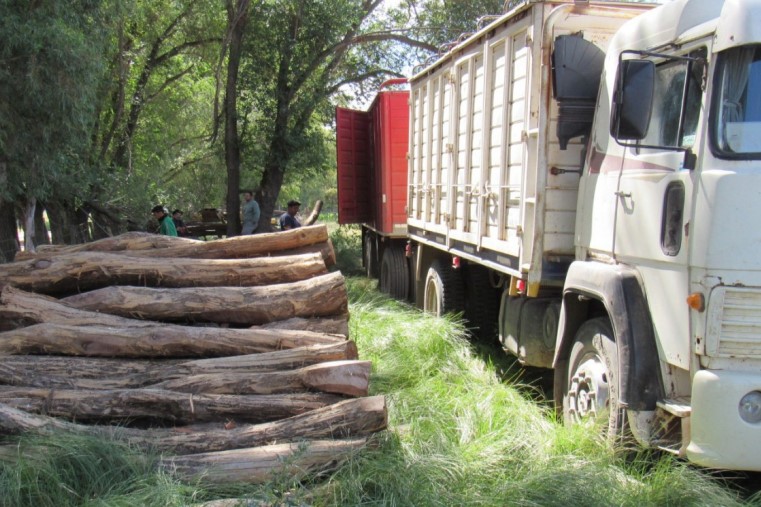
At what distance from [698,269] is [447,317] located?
4208mm

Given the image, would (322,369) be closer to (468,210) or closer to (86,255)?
(86,255)

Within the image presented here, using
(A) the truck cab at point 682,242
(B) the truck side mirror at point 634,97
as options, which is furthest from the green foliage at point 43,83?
(B) the truck side mirror at point 634,97

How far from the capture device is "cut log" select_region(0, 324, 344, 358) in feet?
15.4

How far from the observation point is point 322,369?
4395 mm

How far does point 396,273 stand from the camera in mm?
11188

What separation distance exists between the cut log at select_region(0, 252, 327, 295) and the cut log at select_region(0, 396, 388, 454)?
1554 mm

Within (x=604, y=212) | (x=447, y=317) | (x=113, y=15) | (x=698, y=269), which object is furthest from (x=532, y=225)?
(x=113, y=15)

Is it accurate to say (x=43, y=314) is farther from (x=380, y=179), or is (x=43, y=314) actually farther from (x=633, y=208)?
(x=380, y=179)

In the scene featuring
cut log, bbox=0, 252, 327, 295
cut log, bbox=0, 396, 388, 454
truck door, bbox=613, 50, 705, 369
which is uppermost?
truck door, bbox=613, 50, 705, 369

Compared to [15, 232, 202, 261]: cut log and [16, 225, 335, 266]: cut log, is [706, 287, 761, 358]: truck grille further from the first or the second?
[15, 232, 202, 261]: cut log

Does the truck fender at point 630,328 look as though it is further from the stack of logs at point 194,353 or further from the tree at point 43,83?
the tree at point 43,83

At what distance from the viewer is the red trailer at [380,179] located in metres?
11.1

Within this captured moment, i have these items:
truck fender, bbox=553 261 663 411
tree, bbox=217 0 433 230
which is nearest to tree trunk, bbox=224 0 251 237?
tree, bbox=217 0 433 230

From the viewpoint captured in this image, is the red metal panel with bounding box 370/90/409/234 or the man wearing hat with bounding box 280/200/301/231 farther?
the man wearing hat with bounding box 280/200/301/231
